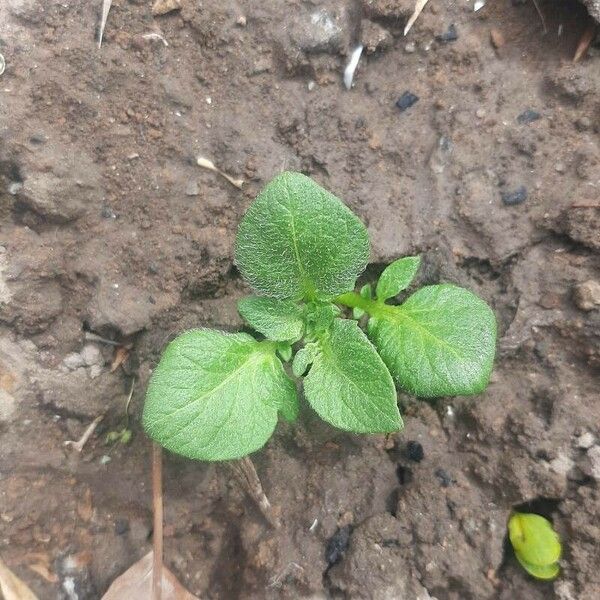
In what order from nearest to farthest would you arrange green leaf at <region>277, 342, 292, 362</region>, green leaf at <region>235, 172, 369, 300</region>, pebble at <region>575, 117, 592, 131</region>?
green leaf at <region>235, 172, 369, 300</region> < green leaf at <region>277, 342, 292, 362</region> < pebble at <region>575, 117, 592, 131</region>

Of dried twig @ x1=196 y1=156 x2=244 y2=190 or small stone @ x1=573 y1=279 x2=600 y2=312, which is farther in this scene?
dried twig @ x1=196 y1=156 x2=244 y2=190

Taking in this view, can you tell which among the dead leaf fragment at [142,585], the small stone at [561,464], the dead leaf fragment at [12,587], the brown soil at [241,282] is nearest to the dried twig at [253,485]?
the brown soil at [241,282]

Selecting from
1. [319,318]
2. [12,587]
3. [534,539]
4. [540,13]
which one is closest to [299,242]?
[319,318]

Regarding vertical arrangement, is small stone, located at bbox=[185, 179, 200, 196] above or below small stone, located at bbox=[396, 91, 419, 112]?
below

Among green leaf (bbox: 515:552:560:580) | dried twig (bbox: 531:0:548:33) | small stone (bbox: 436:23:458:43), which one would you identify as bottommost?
green leaf (bbox: 515:552:560:580)

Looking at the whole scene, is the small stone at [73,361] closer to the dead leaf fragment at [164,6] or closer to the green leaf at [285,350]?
the green leaf at [285,350]

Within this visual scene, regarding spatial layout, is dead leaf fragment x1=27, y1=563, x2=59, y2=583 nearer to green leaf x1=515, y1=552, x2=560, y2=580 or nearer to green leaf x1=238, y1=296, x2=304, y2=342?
green leaf x1=238, y1=296, x2=304, y2=342

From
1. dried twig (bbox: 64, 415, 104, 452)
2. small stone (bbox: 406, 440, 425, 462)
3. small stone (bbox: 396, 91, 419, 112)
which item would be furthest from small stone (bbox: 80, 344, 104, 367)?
small stone (bbox: 396, 91, 419, 112)

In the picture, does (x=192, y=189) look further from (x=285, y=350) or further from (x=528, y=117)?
(x=528, y=117)
